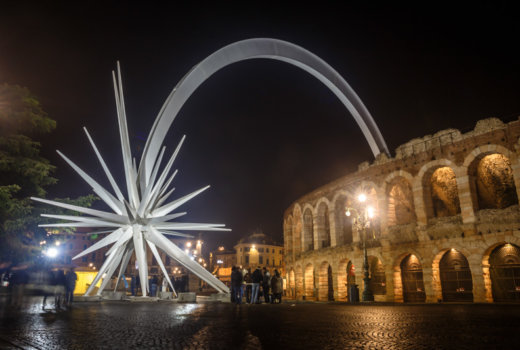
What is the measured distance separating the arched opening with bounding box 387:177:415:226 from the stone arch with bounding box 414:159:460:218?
5.79ft

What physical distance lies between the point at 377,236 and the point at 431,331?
21.3 m

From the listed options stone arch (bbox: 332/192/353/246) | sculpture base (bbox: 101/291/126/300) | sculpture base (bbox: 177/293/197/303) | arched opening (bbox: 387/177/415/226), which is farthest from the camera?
stone arch (bbox: 332/192/353/246)

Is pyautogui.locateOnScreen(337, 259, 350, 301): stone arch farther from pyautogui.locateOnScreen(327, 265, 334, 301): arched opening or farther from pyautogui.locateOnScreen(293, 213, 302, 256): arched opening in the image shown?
pyautogui.locateOnScreen(293, 213, 302, 256): arched opening

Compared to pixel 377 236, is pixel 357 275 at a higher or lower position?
lower

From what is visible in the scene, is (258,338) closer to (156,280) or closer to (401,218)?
(156,280)

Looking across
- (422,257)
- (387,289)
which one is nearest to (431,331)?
(422,257)

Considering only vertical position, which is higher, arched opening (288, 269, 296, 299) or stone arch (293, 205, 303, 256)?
stone arch (293, 205, 303, 256)

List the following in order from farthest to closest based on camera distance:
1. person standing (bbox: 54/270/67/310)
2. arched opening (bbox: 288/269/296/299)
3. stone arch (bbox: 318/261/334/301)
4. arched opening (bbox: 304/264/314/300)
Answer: arched opening (bbox: 288/269/296/299)
arched opening (bbox: 304/264/314/300)
stone arch (bbox: 318/261/334/301)
person standing (bbox: 54/270/67/310)

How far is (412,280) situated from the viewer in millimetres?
24547

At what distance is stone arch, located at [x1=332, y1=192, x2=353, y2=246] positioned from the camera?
102 feet

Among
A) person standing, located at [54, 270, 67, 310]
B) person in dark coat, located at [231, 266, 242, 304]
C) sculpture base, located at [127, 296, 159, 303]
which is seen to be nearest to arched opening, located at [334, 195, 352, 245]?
person in dark coat, located at [231, 266, 242, 304]

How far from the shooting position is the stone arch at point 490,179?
2177cm

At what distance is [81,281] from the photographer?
31.1m

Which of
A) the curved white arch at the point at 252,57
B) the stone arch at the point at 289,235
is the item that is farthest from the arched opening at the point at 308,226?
the curved white arch at the point at 252,57
